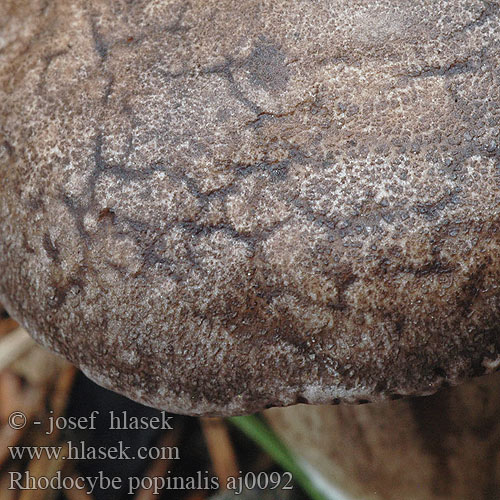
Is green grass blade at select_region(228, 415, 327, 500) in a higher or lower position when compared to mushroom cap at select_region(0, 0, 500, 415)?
lower

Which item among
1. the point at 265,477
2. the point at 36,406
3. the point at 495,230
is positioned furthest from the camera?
the point at 36,406

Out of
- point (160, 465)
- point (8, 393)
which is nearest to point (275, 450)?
point (160, 465)

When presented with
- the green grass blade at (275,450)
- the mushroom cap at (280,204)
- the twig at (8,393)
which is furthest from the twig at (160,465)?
the mushroom cap at (280,204)

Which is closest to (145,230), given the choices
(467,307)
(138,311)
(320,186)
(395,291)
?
(138,311)

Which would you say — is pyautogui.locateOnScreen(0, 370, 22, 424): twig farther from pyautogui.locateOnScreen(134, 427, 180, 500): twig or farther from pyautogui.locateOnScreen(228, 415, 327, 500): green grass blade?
pyautogui.locateOnScreen(228, 415, 327, 500): green grass blade

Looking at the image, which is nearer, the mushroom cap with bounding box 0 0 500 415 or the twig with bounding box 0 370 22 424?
the mushroom cap with bounding box 0 0 500 415

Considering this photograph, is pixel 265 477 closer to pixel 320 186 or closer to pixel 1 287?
pixel 1 287

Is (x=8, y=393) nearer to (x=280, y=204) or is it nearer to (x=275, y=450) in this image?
(x=275, y=450)

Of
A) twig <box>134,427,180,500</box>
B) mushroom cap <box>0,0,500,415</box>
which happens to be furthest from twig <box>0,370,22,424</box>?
mushroom cap <box>0,0,500,415</box>
